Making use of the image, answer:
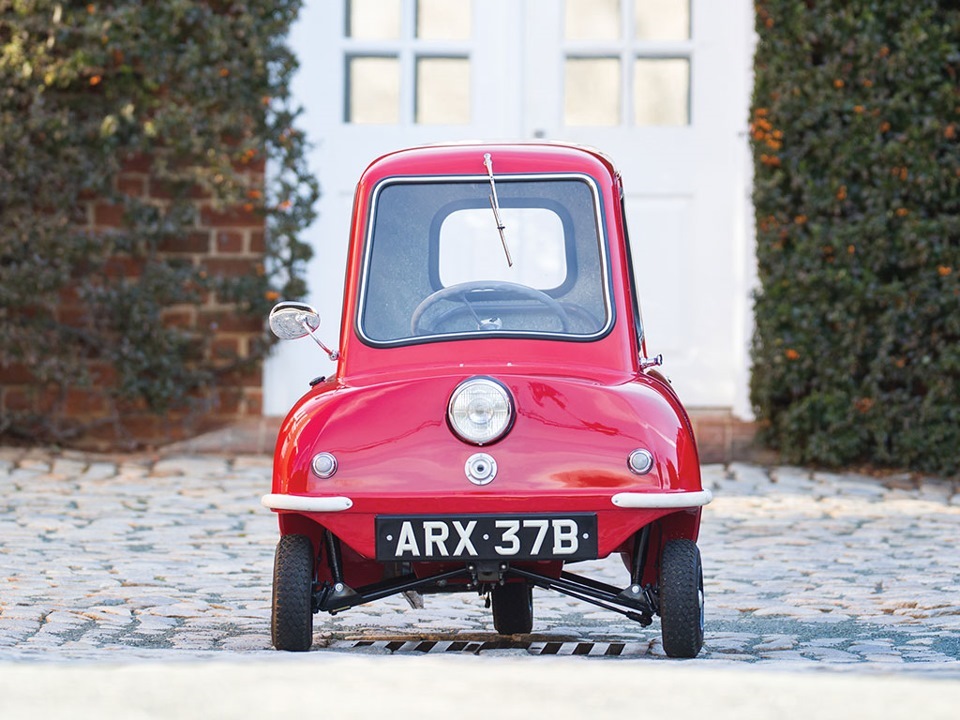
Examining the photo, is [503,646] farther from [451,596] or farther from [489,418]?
[451,596]

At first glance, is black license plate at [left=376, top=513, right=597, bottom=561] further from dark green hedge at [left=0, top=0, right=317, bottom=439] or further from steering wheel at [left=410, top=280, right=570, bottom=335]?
dark green hedge at [left=0, top=0, right=317, bottom=439]

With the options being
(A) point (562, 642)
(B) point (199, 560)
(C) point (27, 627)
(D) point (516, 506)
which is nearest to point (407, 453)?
(D) point (516, 506)

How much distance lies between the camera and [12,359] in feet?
30.5

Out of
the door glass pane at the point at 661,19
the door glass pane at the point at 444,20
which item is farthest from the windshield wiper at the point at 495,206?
the door glass pane at the point at 661,19

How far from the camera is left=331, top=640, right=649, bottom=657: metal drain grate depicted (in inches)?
182

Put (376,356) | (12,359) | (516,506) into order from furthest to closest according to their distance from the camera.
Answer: (12,359)
(376,356)
(516,506)

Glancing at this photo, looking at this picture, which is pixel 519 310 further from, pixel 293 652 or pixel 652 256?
pixel 652 256

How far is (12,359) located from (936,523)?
5085 millimetres

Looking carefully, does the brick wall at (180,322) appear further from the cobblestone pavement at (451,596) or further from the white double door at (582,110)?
the cobblestone pavement at (451,596)

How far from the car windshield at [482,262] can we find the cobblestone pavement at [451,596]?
928 mm

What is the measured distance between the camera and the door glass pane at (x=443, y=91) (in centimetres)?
987

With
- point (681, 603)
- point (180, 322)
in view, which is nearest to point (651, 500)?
point (681, 603)

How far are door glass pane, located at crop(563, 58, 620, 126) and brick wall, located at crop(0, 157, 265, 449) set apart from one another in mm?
1983

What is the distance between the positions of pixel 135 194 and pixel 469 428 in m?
5.81
